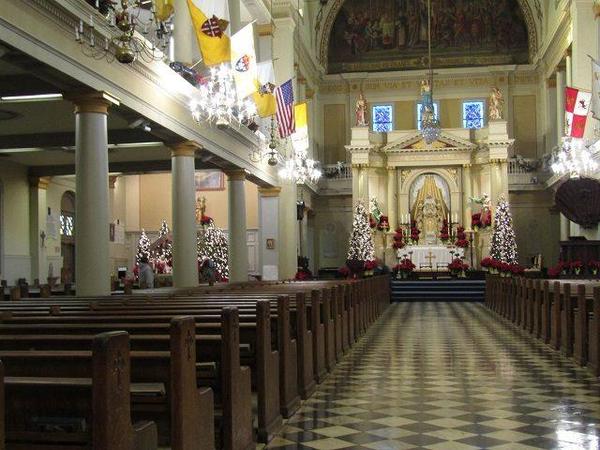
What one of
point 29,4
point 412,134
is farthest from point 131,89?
point 412,134

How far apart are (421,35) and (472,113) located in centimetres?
421

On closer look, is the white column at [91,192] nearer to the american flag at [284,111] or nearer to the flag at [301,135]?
the american flag at [284,111]

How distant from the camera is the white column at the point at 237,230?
20109 mm

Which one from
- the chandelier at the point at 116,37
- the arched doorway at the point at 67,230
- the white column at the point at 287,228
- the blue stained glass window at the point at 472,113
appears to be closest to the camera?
the chandelier at the point at 116,37

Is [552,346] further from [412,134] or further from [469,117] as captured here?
[469,117]

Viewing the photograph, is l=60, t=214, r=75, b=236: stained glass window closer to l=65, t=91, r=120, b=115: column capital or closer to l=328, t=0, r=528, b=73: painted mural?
l=65, t=91, r=120, b=115: column capital

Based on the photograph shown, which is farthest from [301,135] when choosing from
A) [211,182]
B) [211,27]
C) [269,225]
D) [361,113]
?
[361,113]

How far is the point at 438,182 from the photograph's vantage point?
32.2m

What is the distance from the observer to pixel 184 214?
51.6 feet

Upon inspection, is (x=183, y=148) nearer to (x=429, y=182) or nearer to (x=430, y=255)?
(x=430, y=255)

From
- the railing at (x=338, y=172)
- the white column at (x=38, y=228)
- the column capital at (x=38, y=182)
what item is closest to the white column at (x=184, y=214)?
the white column at (x=38, y=228)

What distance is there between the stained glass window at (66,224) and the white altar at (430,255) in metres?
13.3

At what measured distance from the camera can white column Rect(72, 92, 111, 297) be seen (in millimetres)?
10742

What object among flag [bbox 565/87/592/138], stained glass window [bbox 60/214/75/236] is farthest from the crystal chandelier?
flag [bbox 565/87/592/138]
